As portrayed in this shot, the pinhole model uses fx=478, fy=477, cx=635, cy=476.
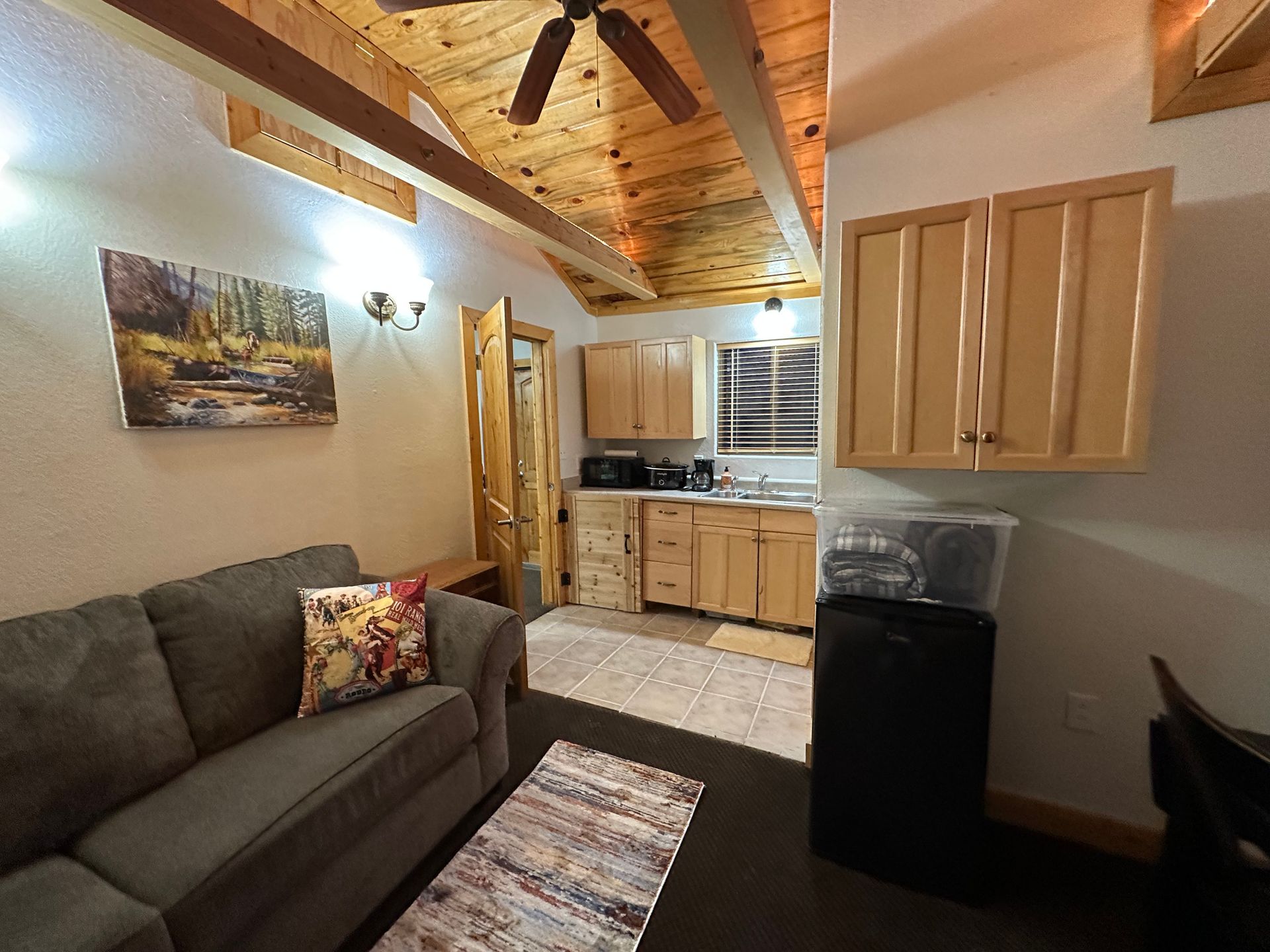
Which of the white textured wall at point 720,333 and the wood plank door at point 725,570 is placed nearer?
the wood plank door at point 725,570

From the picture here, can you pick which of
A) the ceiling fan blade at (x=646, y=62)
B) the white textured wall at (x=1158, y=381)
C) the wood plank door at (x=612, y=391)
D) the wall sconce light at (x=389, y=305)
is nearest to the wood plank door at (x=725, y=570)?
the wood plank door at (x=612, y=391)

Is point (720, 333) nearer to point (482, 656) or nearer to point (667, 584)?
point (667, 584)

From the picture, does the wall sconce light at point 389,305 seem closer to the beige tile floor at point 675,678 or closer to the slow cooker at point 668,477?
the slow cooker at point 668,477

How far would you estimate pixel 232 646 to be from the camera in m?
1.61

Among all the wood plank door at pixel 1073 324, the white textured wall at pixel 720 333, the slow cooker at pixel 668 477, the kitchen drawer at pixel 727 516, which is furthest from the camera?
the slow cooker at pixel 668 477

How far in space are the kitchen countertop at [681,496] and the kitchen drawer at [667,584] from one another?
20.0 inches

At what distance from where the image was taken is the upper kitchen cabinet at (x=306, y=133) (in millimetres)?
1943

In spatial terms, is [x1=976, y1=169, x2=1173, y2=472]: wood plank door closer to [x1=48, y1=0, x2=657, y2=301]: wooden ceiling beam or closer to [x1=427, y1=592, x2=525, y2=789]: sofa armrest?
[x1=427, y1=592, x2=525, y2=789]: sofa armrest

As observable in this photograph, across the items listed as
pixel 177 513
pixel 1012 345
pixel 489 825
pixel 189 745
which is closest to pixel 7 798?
pixel 189 745

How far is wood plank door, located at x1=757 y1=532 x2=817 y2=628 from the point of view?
310 cm

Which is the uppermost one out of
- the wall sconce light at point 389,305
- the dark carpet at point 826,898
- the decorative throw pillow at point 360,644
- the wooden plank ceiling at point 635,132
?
the wooden plank ceiling at point 635,132

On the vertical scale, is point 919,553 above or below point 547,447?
below

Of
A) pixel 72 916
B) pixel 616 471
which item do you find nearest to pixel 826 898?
pixel 72 916

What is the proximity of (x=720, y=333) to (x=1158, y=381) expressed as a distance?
2687 millimetres
